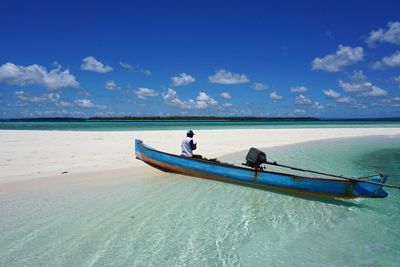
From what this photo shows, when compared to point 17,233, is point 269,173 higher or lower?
higher

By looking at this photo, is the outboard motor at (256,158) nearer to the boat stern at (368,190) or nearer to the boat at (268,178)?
the boat at (268,178)

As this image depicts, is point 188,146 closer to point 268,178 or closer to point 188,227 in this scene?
point 268,178

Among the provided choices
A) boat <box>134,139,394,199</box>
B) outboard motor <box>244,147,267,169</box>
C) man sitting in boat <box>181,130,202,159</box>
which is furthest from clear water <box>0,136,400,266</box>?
man sitting in boat <box>181,130,202,159</box>

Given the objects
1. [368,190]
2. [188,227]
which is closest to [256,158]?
[368,190]

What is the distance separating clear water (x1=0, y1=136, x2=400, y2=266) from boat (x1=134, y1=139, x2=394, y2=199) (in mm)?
291

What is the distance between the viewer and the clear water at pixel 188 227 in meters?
4.92

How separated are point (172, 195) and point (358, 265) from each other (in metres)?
4.83

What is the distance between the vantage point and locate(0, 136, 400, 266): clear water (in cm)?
492

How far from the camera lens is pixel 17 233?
5602 mm

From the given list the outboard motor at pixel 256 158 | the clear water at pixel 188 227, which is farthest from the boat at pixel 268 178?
the clear water at pixel 188 227

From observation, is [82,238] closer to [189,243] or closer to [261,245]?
[189,243]

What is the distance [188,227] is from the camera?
6129 millimetres

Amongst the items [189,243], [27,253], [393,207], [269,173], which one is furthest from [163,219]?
[393,207]

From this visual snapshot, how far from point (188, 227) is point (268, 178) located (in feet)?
10.7
